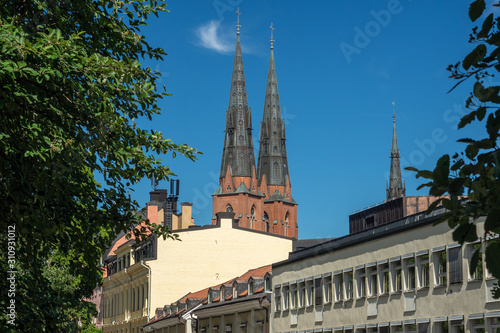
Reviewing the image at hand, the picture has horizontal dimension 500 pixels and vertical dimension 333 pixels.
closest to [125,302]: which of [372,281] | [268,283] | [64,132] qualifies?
[268,283]

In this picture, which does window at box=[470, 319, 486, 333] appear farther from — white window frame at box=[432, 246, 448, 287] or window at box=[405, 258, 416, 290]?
window at box=[405, 258, 416, 290]

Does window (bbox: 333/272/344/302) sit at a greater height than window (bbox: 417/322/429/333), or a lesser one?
greater

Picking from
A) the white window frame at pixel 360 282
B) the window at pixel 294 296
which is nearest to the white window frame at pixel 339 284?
the white window frame at pixel 360 282

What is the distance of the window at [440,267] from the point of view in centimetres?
3284

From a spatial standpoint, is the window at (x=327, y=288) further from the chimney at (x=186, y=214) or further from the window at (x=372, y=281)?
the chimney at (x=186, y=214)

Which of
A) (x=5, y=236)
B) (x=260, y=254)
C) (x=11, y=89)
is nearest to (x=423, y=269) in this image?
(x=5, y=236)

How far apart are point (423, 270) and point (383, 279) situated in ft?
12.1

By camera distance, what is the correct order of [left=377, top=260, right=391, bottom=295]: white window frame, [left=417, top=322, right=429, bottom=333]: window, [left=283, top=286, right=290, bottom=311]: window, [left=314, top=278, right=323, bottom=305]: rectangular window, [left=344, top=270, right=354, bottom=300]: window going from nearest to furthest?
[left=417, top=322, right=429, bottom=333]: window
[left=377, top=260, right=391, bottom=295]: white window frame
[left=344, top=270, right=354, bottom=300]: window
[left=314, top=278, right=323, bottom=305]: rectangular window
[left=283, top=286, right=290, bottom=311]: window

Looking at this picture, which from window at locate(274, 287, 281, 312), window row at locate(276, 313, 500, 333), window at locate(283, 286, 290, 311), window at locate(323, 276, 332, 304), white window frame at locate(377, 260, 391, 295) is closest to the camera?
window row at locate(276, 313, 500, 333)

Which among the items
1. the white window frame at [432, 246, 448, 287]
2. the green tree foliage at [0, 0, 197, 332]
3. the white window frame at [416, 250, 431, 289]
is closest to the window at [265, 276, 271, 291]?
the white window frame at [416, 250, 431, 289]

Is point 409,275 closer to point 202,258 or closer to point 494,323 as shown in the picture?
point 494,323

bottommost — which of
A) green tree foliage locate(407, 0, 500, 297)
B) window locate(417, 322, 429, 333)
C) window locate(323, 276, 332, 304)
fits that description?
green tree foliage locate(407, 0, 500, 297)

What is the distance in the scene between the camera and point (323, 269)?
4375cm

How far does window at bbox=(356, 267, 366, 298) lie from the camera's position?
39.8 m
